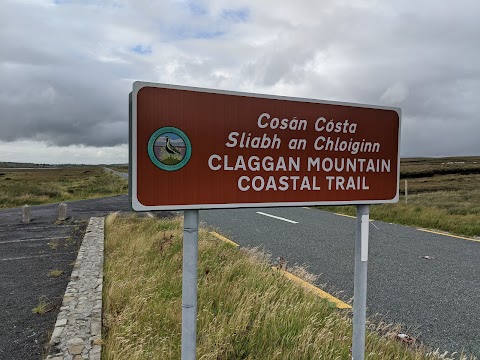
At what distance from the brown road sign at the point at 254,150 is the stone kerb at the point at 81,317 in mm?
2028

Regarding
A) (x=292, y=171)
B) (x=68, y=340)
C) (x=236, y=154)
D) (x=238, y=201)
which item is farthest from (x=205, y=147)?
(x=68, y=340)

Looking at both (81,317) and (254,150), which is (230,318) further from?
(254,150)

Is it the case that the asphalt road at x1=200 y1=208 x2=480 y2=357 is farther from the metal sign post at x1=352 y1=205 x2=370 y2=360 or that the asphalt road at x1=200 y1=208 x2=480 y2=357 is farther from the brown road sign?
the brown road sign

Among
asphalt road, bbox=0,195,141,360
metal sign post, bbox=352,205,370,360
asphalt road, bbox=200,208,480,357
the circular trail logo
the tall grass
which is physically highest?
the circular trail logo

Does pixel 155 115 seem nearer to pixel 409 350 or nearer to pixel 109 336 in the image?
pixel 109 336

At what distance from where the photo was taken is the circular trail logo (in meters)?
1.62

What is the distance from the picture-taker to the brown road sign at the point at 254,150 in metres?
1.63

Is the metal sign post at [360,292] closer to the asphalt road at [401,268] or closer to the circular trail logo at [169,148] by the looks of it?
the circular trail logo at [169,148]

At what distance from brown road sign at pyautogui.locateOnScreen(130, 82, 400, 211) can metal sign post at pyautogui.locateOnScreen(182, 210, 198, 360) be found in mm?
119

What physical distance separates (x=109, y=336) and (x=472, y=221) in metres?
9.95

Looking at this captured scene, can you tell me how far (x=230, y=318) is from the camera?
10.8 ft

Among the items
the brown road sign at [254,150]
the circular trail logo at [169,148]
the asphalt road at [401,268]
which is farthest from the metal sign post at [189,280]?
the asphalt road at [401,268]

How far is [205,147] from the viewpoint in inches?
67.9

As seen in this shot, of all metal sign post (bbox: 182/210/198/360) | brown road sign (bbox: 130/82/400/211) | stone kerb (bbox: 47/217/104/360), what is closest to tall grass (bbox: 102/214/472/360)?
stone kerb (bbox: 47/217/104/360)
